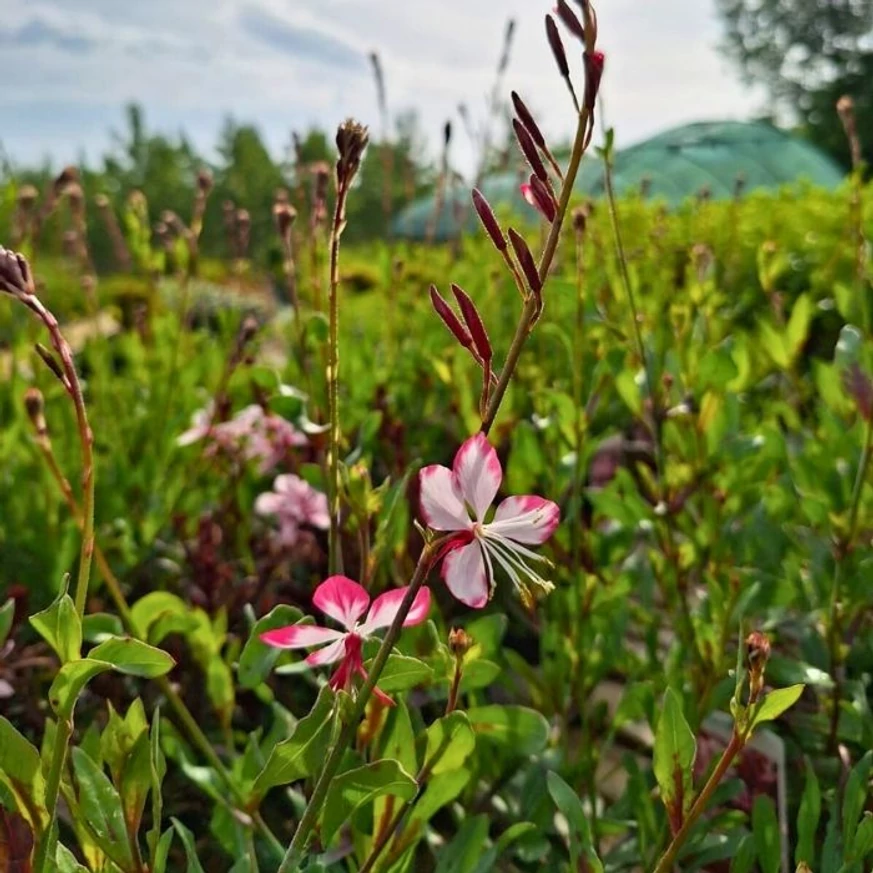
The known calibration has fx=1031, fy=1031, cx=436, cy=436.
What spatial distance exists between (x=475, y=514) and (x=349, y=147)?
0.23 m

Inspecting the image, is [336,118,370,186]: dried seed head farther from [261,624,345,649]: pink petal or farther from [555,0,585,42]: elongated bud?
[261,624,345,649]: pink petal

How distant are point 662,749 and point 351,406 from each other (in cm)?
94

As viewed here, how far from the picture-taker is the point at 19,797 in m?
0.61

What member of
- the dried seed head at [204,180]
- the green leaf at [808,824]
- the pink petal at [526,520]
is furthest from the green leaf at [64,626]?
the dried seed head at [204,180]

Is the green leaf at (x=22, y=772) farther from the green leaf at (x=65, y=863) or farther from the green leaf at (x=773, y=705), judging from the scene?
the green leaf at (x=773, y=705)

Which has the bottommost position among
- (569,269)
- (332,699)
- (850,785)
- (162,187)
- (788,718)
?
(788,718)

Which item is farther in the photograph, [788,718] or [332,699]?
[788,718]

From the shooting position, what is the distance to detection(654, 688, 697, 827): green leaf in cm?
67

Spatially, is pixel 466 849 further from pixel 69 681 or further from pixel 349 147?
pixel 349 147

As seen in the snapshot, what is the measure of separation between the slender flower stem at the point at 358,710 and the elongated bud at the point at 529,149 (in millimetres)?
212

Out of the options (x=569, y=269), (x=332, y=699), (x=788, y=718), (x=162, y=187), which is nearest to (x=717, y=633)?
(x=788, y=718)

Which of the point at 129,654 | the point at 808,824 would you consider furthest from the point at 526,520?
the point at 808,824

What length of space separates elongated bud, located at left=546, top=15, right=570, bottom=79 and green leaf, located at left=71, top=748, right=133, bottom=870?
0.56 m

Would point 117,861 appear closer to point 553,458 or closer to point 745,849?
point 745,849
